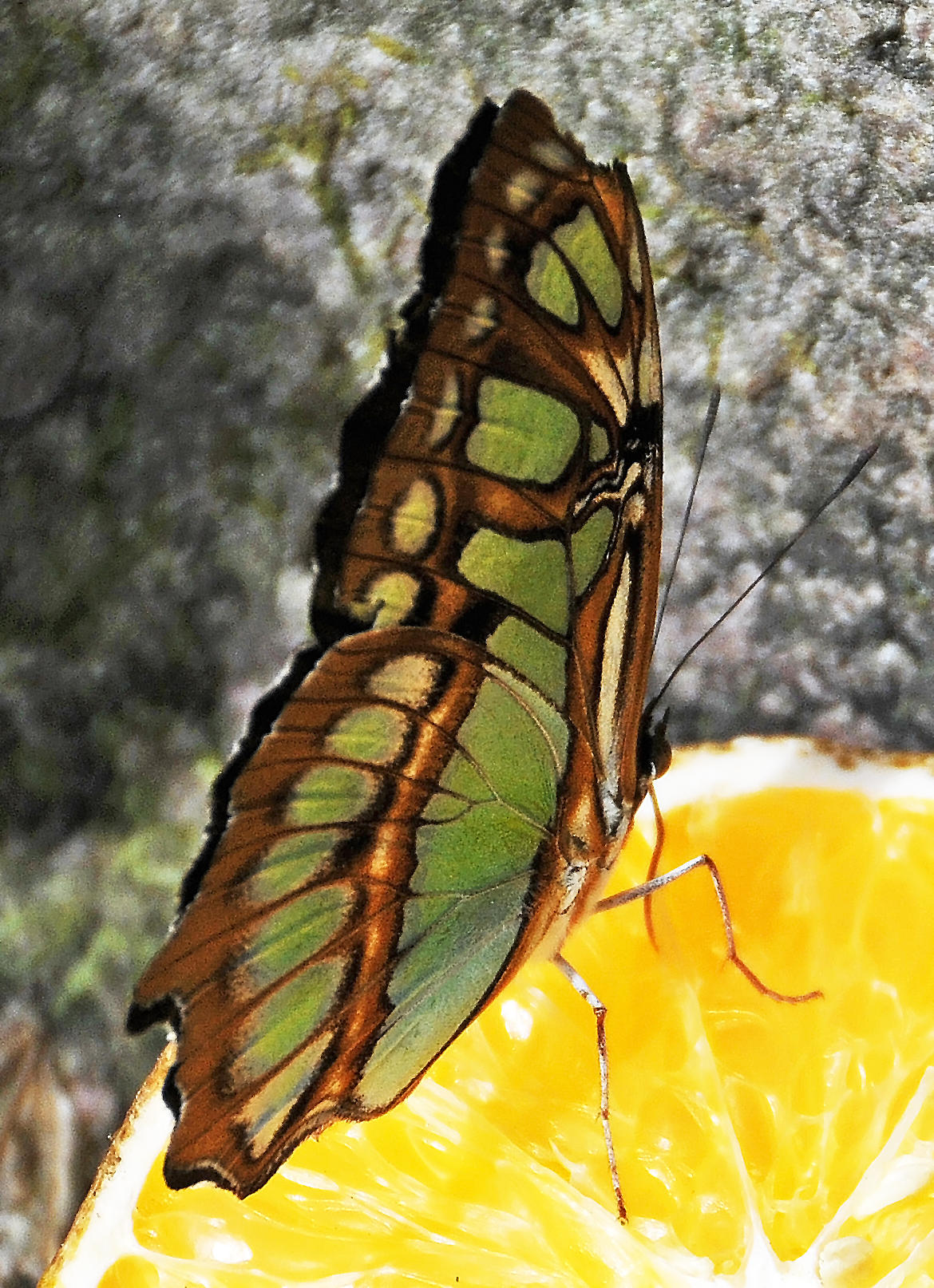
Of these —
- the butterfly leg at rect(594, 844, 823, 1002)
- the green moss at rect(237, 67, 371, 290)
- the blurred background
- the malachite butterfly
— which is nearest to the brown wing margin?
the malachite butterfly

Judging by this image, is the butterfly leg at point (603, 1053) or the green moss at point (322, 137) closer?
the butterfly leg at point (603, 1053)

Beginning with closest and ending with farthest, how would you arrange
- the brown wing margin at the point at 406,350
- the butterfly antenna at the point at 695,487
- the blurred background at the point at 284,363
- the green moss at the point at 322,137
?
the brown wing margin at the point at 406,350
the butterfly antenna at the point at 695,487
the blurred background at the point at 284,363
the green moss at the point at 322,137

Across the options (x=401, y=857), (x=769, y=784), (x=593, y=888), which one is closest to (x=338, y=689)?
(x=401, y=857)

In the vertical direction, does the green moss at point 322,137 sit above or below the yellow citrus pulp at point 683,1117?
above

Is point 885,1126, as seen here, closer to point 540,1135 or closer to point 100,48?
point 540,1135

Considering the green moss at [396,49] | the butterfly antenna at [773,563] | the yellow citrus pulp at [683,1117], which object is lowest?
the yellow citrus pulp at [683,1117]

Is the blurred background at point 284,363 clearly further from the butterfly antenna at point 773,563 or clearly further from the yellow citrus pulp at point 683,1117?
the yellow citrus pulp at point 683,1117

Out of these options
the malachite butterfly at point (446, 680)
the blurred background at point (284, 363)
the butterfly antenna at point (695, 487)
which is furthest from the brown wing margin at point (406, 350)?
the blurred background at point (284, 363)

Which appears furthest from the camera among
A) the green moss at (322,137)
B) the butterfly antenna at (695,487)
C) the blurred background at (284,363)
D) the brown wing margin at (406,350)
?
the green moss at (322,137)
